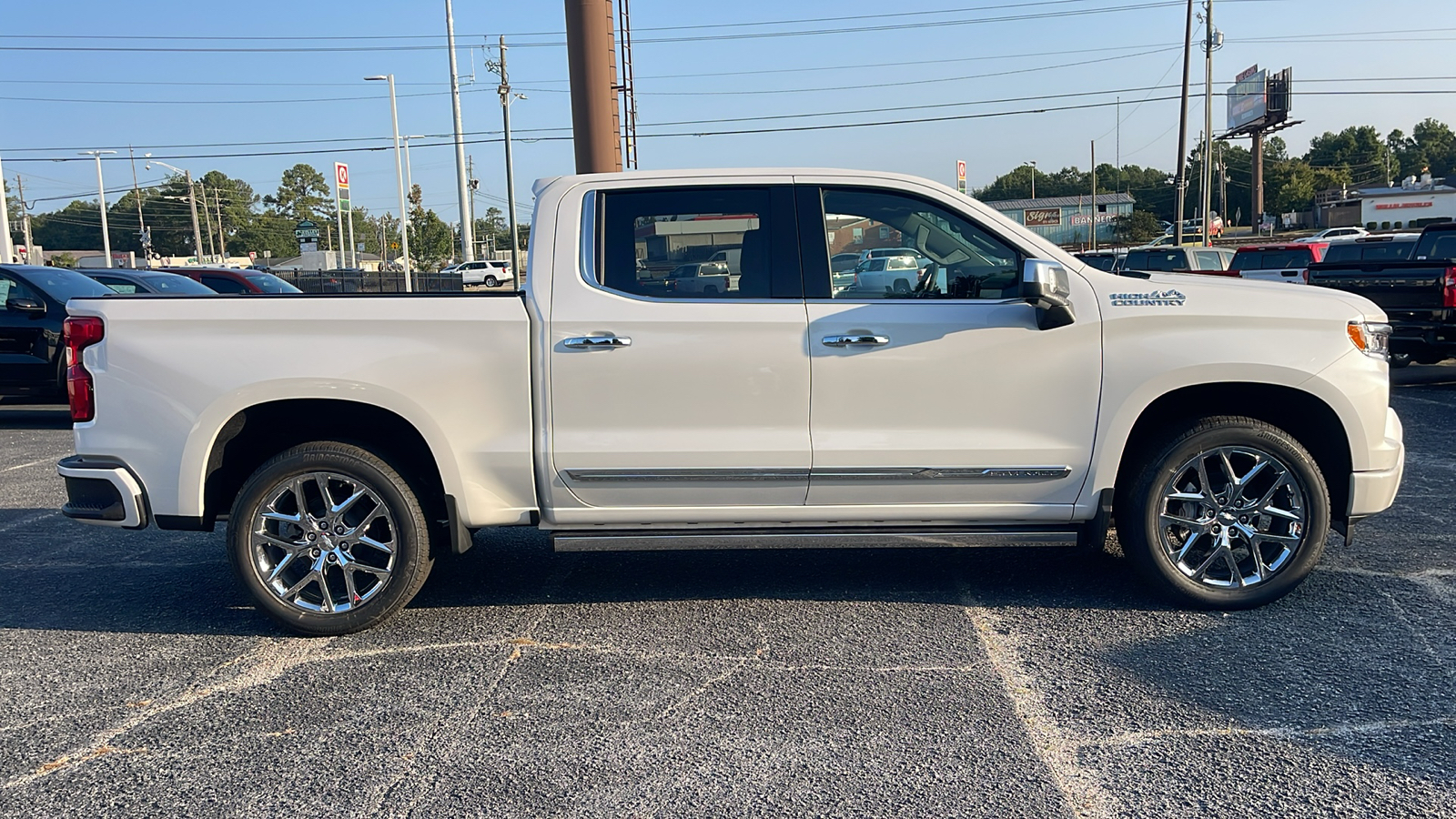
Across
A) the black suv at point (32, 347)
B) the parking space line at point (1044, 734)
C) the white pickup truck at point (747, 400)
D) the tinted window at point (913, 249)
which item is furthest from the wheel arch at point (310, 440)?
the black suv at point (32, 347)

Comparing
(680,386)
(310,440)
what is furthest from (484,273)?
(680,386)

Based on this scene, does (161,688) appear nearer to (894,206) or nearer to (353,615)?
(353,615)

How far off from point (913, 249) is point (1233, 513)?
1.79 m

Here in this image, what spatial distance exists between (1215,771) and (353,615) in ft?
11.0

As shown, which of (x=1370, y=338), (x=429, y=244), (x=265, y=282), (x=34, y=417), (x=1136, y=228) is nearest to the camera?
(x=1370, y=338)

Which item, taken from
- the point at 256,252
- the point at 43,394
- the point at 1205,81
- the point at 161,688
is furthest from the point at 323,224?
the point at 161,688

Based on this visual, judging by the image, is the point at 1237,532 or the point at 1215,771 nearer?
the point at 1215,771

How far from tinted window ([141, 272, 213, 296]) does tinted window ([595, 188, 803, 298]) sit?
1155 centimetres

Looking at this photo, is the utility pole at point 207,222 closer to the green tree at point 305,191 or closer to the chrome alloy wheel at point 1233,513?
the green tree at point 305,191

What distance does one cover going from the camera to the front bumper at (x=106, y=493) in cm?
438

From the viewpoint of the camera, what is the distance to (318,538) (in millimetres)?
4469

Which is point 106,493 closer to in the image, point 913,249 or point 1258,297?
point 913,249

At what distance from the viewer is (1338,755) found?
10.6 feet

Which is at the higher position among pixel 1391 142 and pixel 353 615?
pixel 1391 142
